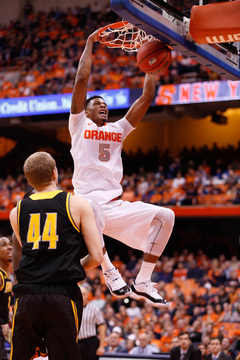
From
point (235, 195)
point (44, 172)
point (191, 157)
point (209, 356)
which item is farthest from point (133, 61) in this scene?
point (44, 172)

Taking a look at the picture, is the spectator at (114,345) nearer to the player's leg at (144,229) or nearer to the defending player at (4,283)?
the defending player at (4,283)

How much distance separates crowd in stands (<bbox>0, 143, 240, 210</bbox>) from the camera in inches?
713

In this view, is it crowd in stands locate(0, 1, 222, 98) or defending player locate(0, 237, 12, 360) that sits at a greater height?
crowd in stands locate(0, 1, 222, 98)

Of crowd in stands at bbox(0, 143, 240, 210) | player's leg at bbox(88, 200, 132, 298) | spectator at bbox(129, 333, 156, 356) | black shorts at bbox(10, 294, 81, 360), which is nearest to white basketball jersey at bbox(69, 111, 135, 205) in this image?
player's leg at bbox(88, 200, 132, 298)

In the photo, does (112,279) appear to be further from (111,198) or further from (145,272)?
(111,198)

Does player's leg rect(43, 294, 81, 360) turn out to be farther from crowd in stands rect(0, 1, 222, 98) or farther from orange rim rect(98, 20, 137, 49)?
crowd in stands rect(0, 1, 222, 98)

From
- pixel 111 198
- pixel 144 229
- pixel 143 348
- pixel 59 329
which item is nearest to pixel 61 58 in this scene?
pixel 143 348

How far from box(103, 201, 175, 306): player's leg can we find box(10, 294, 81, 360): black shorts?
66.5 inches

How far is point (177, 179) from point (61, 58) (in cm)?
696

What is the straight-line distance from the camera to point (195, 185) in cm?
1855

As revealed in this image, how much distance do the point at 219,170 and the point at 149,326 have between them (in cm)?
745

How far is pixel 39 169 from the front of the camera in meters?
3.97

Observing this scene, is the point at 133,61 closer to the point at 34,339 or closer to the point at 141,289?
the point at 141,289

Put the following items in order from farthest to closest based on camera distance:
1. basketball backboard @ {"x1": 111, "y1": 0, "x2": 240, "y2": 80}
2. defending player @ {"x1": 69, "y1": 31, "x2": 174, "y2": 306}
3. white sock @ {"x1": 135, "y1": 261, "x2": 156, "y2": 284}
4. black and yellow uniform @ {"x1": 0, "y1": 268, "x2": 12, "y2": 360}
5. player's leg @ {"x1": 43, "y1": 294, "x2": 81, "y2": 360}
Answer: black and yellow uniform @ {"x1": 0, "y1": 268, "x2": 12, "y2": 360}, white sock @ {"x1": 135, "y1": 261, "x2": 156, "y2": 284}, defending player @ {"x1": 69, "y1": 31, "x2": 174, "y2": 306}, basketball backboard @ {"x1": 111, "y1": 0, "x2": 240, "y2": 80}, player's leg @ {"x1": 43, "y1": 294, "x2": 81, "y2": 360}
